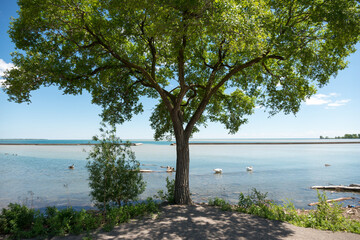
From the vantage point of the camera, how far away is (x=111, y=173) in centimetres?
898

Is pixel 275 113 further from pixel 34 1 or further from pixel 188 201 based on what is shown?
pixel 34 1

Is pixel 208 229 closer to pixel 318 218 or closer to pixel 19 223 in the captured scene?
pixel 318 218

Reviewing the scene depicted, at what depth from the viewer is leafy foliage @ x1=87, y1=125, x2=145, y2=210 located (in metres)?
8.88

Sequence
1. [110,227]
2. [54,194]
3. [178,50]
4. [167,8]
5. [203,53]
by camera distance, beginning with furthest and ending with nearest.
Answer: [54,194]
[203,53]
[178,50]
[167,8]
[110,227]

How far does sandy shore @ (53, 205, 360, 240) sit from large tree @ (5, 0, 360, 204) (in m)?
2.08

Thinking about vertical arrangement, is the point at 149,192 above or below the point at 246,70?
below

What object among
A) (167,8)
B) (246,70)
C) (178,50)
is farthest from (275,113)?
(167,8)

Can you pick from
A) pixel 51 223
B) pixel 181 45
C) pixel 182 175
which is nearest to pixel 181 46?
pixel 181 45

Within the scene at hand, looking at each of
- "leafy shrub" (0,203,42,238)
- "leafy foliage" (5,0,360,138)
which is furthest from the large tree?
"leafy shrub" (0,203,42,238)

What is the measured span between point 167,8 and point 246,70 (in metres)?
6.27

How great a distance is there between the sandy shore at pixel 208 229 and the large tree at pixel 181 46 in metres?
2.08

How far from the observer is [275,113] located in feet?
42.0

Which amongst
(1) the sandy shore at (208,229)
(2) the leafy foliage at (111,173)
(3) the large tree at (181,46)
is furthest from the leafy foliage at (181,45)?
(1) the sandy shore at (208,229)

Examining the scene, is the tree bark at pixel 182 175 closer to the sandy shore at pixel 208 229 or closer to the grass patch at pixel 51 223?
the sandy shore at pixel 208 229
